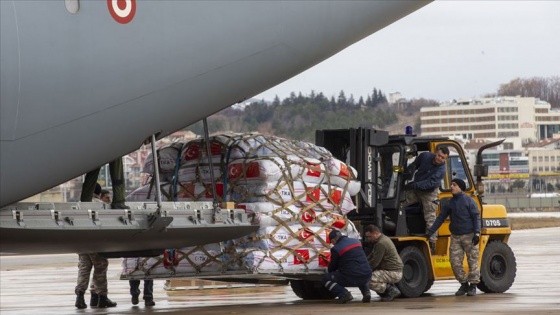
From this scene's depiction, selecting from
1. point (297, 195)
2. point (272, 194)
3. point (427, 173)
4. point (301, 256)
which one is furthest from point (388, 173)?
point (272, 194)

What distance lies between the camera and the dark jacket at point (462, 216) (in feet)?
63.9

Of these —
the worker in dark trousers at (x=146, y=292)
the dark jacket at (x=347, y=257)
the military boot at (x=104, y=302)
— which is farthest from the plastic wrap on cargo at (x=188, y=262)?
the military boot at (x=104, y=302)

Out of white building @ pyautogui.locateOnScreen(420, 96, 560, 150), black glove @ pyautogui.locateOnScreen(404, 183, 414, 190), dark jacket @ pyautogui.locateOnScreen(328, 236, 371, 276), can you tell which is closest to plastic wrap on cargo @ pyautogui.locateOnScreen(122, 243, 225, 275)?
dark jacket @ pyautogui.locateOnScreen(328, 236, 371, 276)

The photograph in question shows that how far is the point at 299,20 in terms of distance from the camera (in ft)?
48.6

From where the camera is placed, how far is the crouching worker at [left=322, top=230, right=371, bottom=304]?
58.5 ft

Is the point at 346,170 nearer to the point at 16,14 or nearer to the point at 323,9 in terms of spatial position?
the point at 323,9

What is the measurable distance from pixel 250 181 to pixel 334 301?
2844 mm

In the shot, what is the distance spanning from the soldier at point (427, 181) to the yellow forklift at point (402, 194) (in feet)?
0.46

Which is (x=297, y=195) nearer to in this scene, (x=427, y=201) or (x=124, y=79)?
(x=427, y=201)

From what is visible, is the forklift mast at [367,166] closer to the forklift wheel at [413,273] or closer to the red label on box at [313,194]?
the forklift wheel at [413,273]

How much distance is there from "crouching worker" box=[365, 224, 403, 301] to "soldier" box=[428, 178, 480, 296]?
1.05 m

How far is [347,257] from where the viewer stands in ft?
58.9

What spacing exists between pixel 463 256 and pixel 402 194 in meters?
1.33

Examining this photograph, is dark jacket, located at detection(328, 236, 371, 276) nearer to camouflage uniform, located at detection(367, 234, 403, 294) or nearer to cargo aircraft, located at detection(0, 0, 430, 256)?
camouflage uniform, located at detection(367, 234, 403, 294)
